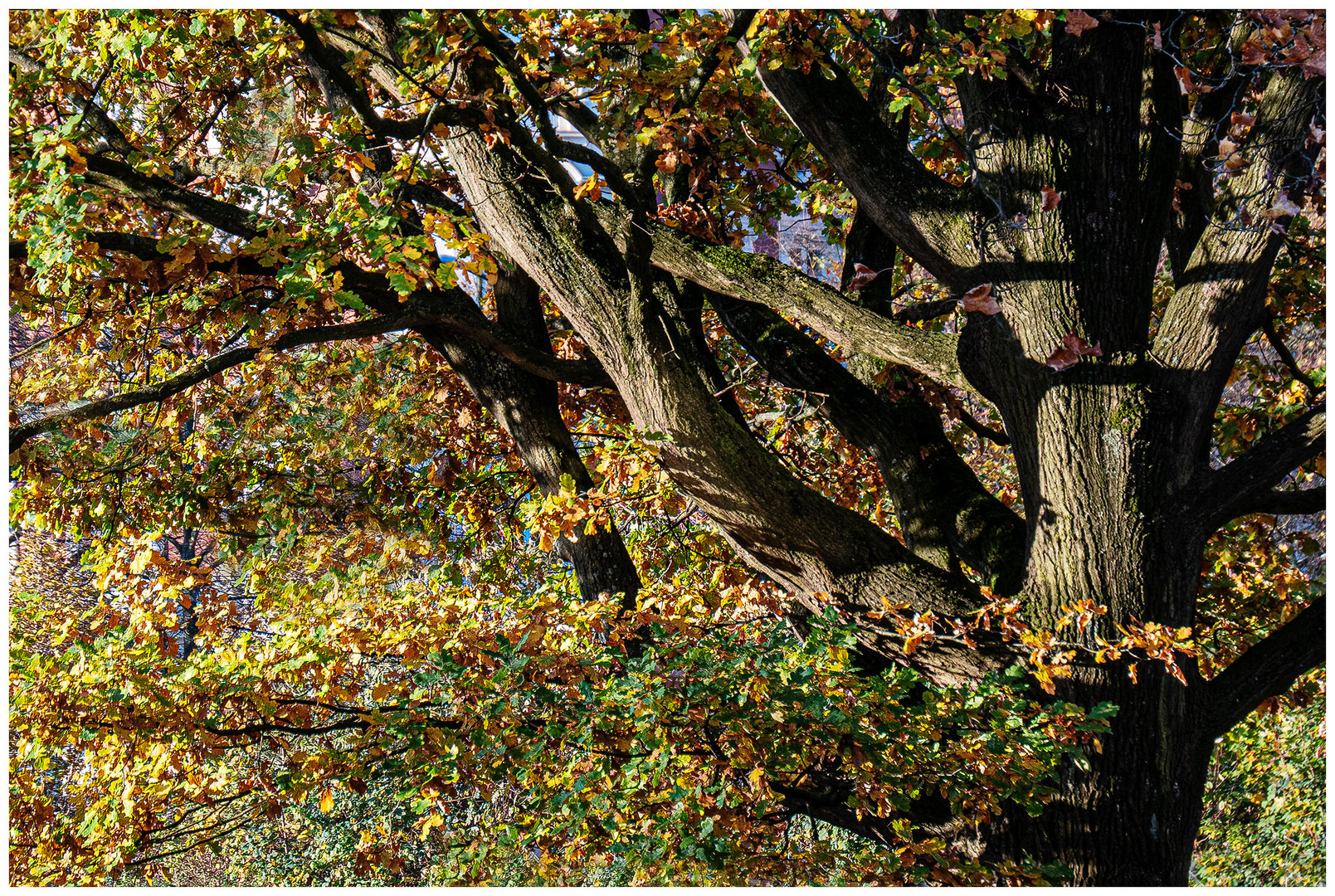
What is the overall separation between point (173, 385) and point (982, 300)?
3459mm

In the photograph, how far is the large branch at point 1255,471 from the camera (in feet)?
11.9

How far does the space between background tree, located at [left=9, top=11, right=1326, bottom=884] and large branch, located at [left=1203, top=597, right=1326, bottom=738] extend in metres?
0.02

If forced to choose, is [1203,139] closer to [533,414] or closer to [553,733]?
[533,414]

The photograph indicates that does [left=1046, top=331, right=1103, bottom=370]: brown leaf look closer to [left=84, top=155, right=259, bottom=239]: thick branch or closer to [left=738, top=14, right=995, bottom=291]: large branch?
[left=738, top=14, right=995, bottom=291]: large branch

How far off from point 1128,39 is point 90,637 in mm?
5160

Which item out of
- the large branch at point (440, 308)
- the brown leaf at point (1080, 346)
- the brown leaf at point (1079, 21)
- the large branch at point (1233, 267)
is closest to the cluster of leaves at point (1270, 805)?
the large branch at point (1233, 267)

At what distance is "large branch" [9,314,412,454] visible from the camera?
3928 millimetres

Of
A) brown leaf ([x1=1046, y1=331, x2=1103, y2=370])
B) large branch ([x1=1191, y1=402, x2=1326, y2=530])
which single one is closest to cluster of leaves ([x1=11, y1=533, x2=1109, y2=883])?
large branch ([x1=1191, y1=402, x2=1326, y2=530])

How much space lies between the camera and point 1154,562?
12.2 ft

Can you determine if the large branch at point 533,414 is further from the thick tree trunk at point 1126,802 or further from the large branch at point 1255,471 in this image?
the large branch at point 1255,471

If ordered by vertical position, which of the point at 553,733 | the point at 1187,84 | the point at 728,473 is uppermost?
the point at 1187,84

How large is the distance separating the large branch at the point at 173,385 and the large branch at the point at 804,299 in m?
1.37

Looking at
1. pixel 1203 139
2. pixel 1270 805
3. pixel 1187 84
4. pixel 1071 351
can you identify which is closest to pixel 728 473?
pixel 1071 351

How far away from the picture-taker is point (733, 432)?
3898mm
